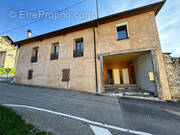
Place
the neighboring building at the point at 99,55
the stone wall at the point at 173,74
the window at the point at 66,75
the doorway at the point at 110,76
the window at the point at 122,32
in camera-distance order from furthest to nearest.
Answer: the doorway at the point at 110,76, the window at the point at 66,75, the window at the point at 122,32, the neighboring building at the point at 99,55, the stone wall at the point at 173,74

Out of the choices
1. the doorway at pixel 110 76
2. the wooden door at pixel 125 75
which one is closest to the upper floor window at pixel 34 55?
the doorway at pixel 110 76

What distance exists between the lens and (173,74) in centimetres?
500

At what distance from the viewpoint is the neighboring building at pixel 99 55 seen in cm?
562

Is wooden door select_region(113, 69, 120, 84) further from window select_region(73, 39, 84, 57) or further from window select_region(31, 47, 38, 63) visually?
window select_region(31, 47, 38, 63)

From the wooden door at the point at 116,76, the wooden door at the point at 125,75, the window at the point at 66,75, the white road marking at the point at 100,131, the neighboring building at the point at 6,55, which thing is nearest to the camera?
the white road marking at the point at 100,131

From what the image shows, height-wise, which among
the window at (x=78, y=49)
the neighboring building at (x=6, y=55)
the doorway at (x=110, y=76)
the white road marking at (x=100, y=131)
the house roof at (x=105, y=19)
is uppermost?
the neighboring building at (x=6, y=55)

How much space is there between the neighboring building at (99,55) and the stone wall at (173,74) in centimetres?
34

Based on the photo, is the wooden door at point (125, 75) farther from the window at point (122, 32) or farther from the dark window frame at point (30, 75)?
the dark window frame at point (30, 75)

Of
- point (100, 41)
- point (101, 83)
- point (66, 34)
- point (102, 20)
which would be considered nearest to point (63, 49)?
point (66, 34)

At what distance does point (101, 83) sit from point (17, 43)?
1328 centimetres

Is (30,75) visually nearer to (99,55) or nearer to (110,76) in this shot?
(99,55)

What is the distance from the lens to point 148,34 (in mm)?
5719

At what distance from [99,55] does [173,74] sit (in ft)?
17.4

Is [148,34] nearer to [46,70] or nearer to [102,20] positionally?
[102,20]
